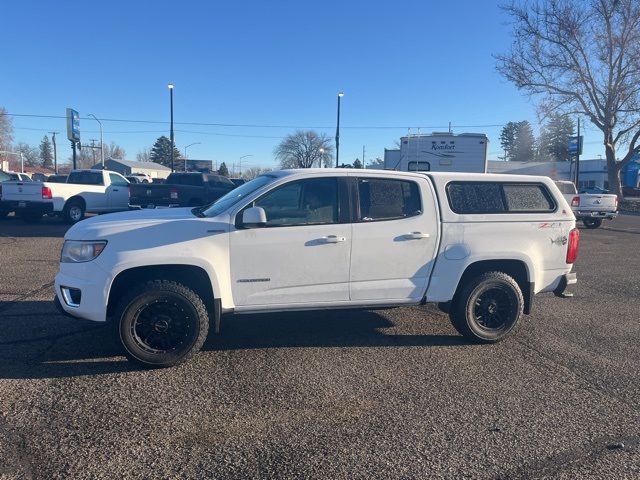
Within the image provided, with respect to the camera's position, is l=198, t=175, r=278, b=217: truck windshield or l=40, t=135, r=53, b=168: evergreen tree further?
l=40, t=135, r=53, b=168: evergreen tree

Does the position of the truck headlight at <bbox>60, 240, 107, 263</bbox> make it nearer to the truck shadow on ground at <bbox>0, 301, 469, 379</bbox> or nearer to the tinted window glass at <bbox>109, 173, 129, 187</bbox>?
the truck shadow on ground at <bbox>0, 301, 469, 379</bbox>

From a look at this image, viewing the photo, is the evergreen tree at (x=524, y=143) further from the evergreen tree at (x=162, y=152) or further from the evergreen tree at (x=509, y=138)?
the evergreen tree at (x=162, y=152)

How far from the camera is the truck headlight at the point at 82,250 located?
4.58 meters

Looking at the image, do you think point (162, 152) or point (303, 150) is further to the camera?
point (162, 152)

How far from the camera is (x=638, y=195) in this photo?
58688mm

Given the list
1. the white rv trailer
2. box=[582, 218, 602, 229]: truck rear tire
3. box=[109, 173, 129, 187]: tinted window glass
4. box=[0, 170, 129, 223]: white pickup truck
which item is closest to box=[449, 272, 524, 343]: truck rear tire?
the white rv trailer

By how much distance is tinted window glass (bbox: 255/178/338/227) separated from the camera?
5.00m

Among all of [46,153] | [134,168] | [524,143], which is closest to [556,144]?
[524,143]

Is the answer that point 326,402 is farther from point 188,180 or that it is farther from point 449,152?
point 188,180

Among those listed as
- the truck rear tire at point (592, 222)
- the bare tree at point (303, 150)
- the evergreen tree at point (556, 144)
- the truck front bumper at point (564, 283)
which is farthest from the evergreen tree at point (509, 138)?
the truck front bumper at point (564, 283)

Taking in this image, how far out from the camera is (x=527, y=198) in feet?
19.1

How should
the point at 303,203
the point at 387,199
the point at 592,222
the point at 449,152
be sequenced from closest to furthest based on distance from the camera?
the point at 303,203
the point at 387,199
the point at 449,152
the point at 592,222

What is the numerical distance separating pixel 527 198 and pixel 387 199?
5.56ft

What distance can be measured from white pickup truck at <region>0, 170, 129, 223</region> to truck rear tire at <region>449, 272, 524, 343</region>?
1445 centimetres
